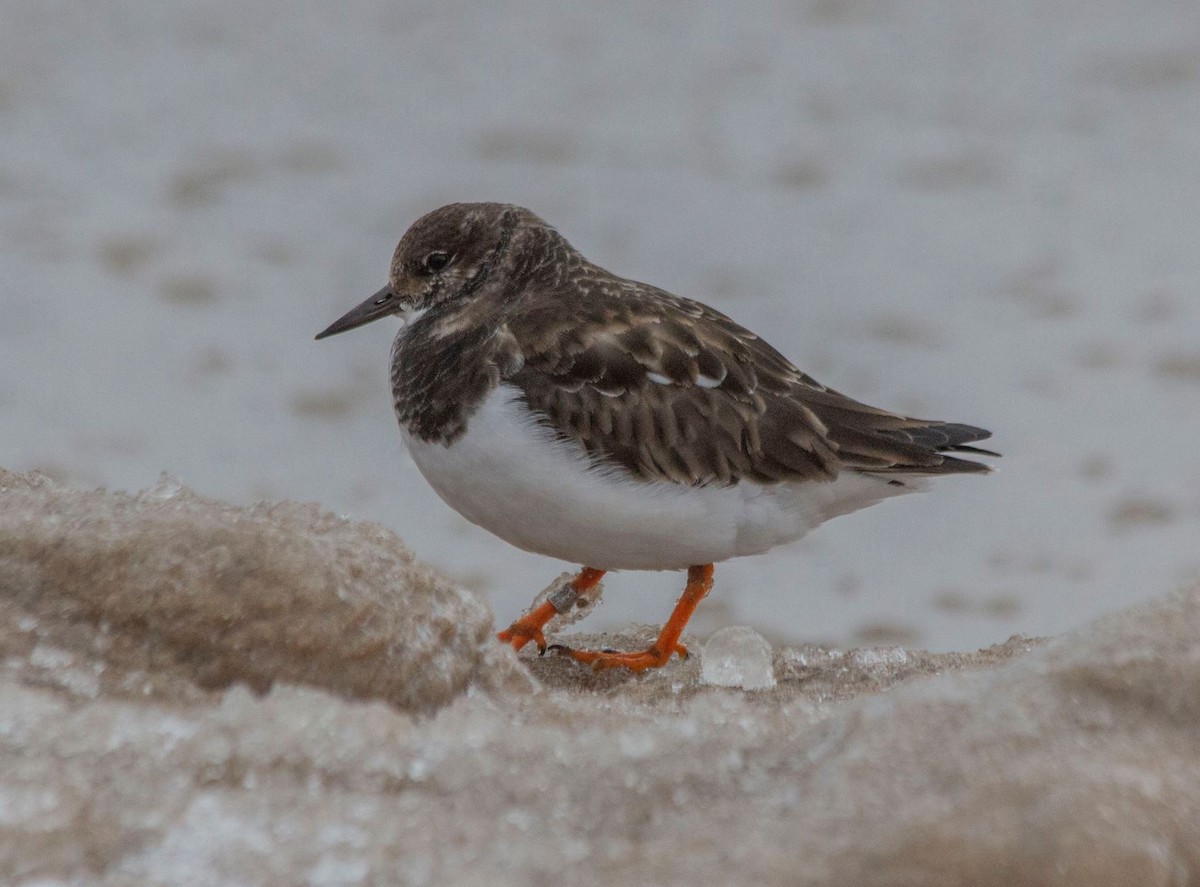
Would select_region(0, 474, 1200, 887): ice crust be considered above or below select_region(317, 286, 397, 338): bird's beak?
below

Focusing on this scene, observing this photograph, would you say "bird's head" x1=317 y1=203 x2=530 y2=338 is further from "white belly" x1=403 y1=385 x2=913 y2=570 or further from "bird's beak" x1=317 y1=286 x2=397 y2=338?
"white belly" x1=403 y1=385 x2=913 y2=570

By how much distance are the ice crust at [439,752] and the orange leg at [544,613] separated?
155 centimetres

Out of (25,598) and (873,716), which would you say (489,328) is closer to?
(25,598)

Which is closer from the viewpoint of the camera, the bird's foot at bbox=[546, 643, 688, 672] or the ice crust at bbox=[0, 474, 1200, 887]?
the ice crust at bbox=[0, 474, 1200, 887]

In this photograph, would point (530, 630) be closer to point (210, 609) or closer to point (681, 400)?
point (681, 400)

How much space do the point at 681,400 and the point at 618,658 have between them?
716mm

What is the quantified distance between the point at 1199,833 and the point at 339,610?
133cm

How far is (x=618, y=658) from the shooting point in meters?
4.01

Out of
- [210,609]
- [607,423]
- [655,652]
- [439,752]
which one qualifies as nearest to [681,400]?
[607,423]

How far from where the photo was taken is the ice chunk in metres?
3.65

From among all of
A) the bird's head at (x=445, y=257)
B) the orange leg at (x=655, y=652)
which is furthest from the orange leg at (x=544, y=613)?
the bird's head at (x=445, y=257)

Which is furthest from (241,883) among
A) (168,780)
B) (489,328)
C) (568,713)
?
(489,328)

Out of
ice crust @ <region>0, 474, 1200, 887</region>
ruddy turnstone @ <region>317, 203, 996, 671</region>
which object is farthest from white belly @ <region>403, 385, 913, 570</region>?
ice crust @ <region>0, 474, 1200, 887</region>

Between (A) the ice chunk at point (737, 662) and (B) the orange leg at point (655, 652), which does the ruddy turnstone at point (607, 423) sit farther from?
(A) the ice chunk at point (737, 662)
